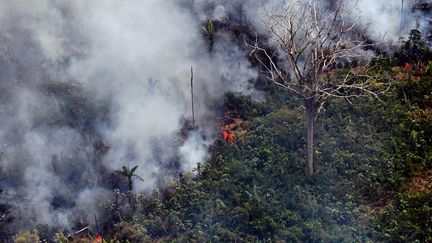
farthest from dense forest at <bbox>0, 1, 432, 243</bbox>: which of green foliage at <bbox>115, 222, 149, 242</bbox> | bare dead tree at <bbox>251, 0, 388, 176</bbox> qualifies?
bare dead tree at <bbox>251, 0, 388, 176</bbox>

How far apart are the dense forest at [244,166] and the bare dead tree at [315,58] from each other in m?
0.19

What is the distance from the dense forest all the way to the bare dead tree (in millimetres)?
187

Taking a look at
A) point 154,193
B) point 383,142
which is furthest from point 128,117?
point 383,142

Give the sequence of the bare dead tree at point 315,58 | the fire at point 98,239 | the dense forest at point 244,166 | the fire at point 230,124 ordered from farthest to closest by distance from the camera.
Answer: the fire at point 230,124, the fire at point 98,239, the bare dead tree at point 315,58, the dense forest at point 244,166

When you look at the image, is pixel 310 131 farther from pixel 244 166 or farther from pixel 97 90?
pixel 97 90

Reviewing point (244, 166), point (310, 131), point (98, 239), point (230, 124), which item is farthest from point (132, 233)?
point (230, 124)

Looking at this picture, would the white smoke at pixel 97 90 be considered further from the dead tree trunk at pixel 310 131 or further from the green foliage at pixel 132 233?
the dead tree trunk at pixel 310 131

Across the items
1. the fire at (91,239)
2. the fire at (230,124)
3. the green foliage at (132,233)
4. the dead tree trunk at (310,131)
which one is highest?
the fire at (230,124)

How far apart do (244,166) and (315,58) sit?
190 inches

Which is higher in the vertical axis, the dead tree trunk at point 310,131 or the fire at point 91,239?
the dead tree trunk at point 310,131

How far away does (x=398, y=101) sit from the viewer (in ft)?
76.3

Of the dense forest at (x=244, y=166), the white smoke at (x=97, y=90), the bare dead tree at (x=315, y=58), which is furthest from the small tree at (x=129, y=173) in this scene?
the bare dead tree at (x=315, y=58)

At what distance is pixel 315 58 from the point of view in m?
19.0

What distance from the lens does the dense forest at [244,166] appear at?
1870 cm
